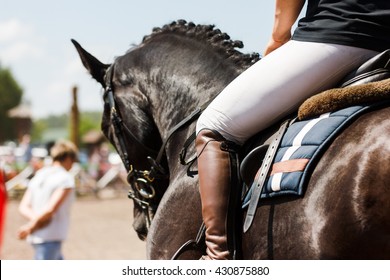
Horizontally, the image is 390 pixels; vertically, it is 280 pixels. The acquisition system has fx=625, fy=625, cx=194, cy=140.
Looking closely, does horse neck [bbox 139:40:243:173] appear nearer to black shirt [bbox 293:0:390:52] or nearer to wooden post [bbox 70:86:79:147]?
black shirt [bbox 293:0:390:52]

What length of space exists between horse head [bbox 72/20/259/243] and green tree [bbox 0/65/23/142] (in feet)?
258

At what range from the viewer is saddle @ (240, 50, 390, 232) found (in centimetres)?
259

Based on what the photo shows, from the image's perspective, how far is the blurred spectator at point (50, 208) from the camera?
720 cm

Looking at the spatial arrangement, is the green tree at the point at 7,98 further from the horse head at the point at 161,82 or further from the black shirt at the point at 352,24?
the black shirt at the point at 352,24

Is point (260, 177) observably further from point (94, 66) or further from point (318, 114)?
point (94, 66)

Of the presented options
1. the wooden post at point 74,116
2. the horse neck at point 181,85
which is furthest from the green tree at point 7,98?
the horse neck at point 181,85

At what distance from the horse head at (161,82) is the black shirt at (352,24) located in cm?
83

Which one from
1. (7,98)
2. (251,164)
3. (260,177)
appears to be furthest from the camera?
(7,98)

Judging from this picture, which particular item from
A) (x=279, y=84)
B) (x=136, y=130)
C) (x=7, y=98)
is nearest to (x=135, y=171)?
(x=136, y=130)

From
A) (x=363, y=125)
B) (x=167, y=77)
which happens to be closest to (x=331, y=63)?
(x=363, y=125)

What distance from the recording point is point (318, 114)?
274 centimetres

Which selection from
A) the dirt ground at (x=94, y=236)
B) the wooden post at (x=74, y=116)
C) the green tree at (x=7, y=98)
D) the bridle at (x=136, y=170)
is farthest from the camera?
the green tree at (x=7, y=98)

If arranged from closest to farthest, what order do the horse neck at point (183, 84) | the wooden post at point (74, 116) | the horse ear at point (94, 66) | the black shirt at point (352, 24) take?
1. the black shirt at point (352, 24)
2. the horse neck at point (183, 84)
3. the horse ear at point (94, 66)
4. the wooden post at point (74, 116)

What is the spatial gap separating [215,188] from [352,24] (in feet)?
3.14
